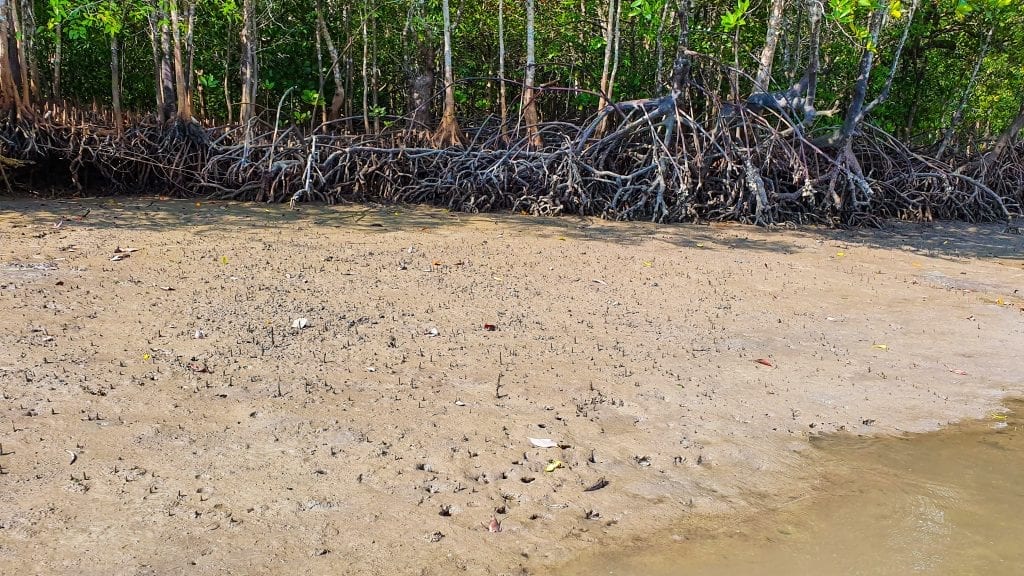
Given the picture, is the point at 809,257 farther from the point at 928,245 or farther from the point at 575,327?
the point at 575,327

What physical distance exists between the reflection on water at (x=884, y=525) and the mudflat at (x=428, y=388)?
111 mm

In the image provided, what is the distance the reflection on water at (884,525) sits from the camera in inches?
83.1

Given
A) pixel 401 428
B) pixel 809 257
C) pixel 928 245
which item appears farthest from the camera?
pixel 928 245

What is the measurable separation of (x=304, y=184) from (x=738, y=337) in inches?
201

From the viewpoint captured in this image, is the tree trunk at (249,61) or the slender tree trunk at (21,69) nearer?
the slender tree trunk at (21,69)

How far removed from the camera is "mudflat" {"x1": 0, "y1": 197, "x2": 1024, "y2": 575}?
7.11ft

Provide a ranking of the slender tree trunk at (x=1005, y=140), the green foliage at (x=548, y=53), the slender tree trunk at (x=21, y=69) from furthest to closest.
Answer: the green foliage at (x=548, y=53) < the slender tree trunk at (x=1005, y=140) < the slender tree trunk at (x=21, y=69)

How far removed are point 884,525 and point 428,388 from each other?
1594 millimetres

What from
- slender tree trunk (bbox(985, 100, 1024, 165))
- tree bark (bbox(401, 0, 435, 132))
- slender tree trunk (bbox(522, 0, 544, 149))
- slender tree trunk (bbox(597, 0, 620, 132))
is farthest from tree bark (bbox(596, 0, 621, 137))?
slender tree trunk (bbox(985, 100, 1024, 165))

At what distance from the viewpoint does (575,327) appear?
3967 mm

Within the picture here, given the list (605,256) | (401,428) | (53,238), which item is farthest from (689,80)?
(401,428)

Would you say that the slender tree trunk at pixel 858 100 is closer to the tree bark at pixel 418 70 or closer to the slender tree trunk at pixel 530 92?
the slender tree trunk at pixel 530 92

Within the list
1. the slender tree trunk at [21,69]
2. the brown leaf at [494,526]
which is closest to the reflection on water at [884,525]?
the brown leaf at [494,526]

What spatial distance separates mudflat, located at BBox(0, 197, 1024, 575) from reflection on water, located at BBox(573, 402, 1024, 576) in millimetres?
111
